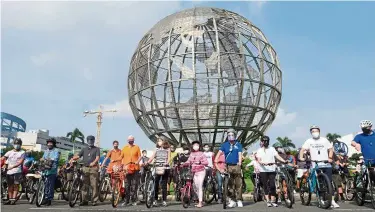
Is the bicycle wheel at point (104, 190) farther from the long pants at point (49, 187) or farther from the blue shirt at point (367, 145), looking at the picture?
the blue shirt at point (367, 145)

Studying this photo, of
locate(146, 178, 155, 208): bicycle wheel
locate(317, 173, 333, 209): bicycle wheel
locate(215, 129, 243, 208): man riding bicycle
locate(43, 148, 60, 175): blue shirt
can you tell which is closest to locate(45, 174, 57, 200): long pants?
locate(43, 148, 60, 175): blue shirt

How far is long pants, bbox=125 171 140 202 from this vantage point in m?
8.36

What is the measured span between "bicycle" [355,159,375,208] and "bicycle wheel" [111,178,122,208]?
5.13 meters

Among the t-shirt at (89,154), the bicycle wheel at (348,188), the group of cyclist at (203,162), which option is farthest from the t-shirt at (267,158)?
the t-shirt at (89,154)

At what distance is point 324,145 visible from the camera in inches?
284

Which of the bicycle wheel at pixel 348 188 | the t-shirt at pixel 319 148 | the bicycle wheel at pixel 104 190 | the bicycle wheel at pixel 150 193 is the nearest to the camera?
the t-shirt at pixel 319 148

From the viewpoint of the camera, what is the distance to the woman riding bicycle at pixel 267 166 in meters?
7.90

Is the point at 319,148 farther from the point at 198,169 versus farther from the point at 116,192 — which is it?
the point at 116,192

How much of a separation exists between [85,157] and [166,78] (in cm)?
863

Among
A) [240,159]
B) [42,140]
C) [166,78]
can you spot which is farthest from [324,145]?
[42,140]

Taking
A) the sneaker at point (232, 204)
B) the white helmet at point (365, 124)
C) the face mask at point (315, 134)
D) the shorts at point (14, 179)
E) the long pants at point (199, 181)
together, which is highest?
the white helmet at point (365, 124)

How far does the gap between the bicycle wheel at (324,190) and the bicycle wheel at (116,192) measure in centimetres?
419

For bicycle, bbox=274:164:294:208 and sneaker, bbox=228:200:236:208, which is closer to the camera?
bicycle, bbox=274:164:294:208

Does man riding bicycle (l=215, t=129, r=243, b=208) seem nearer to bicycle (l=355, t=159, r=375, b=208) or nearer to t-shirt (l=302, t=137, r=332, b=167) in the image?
t-shirt (l=302, t=137, r=332, b=167)
